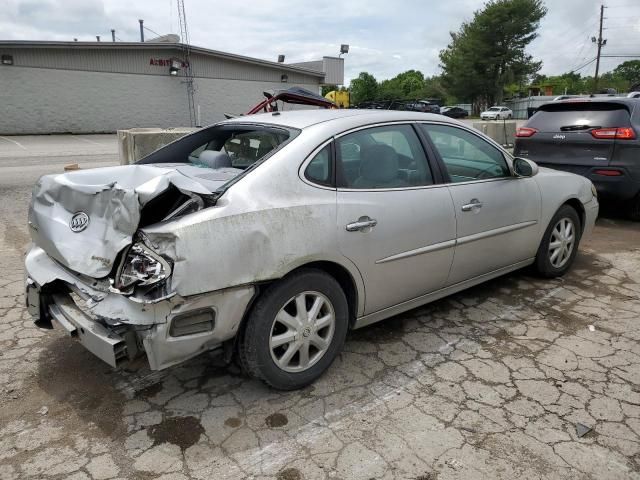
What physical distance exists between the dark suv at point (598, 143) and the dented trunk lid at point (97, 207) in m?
5.23

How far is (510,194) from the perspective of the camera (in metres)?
3.88

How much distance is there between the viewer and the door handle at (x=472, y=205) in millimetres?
3481

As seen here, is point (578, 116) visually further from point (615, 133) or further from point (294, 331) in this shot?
point (294, 331)

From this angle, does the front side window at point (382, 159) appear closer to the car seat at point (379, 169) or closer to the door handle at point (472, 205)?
the car seat at point (379, 169)

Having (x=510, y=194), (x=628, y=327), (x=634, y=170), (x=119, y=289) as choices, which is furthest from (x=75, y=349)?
(x=634, y=170)

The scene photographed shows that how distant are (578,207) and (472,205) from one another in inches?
68.9

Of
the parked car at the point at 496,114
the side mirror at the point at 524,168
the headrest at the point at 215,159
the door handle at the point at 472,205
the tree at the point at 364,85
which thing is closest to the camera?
the headrest at the point at 215,159

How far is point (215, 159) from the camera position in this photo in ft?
11.2

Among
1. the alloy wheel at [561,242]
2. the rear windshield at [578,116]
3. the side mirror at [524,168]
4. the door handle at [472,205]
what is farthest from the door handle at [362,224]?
the rear windshield at [578,116]

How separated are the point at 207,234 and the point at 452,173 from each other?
1.96 m

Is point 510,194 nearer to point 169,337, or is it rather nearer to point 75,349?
point 169,337

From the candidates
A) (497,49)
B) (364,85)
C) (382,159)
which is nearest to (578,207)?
(382,159)

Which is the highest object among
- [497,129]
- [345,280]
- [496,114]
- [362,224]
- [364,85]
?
[364,85]

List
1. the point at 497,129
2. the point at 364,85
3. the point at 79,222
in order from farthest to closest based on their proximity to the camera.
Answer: the point at 364,85 < the point at 497,129 < the point at 79,222
